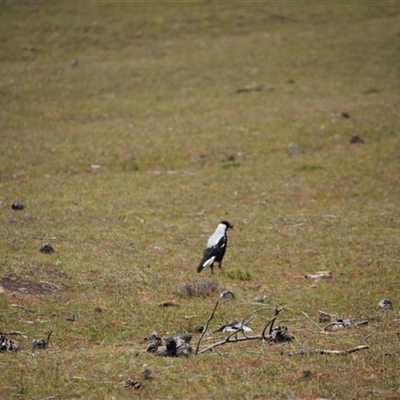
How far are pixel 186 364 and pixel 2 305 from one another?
4.16 metres

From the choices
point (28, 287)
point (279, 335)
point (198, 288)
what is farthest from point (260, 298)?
point (28, 287)

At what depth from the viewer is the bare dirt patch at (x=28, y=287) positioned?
1299cm

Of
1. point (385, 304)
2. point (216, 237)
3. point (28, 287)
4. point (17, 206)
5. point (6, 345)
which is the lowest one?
point (17, 206)

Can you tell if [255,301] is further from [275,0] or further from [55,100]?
[275,0]

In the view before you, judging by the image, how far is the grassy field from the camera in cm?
935

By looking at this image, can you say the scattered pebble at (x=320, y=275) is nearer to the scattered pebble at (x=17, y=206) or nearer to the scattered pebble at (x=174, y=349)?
the scattered pebble at (x=174, y=349)

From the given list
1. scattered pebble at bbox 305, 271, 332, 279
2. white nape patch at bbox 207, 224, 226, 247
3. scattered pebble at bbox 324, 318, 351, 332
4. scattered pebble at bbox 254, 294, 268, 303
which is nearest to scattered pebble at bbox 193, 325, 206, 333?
scattered pebble at bbox 324, 318, 351, 332

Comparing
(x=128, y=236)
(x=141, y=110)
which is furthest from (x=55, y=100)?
(x=128, y=236)

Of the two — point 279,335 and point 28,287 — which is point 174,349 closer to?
point 279,335

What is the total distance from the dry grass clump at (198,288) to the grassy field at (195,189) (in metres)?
0.13

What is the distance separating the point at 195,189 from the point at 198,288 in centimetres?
918

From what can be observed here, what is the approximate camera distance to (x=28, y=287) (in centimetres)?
1325

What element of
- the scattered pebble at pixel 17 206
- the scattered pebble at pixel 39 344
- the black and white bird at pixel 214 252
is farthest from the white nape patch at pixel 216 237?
the scattered pebble at pixel 39 344

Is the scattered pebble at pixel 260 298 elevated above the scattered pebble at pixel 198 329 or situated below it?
below
